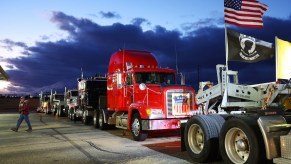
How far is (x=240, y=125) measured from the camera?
6.30 m

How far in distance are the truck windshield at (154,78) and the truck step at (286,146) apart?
7.75 metres

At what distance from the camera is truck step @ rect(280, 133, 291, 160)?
5.68m

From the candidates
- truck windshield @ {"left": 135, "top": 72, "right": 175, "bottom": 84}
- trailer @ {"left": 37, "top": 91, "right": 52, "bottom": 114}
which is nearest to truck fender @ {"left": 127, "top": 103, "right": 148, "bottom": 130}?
truck windshield @ {"left": 135, "top": 72, "right": 175, "bottom": 84}

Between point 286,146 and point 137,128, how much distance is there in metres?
6.77

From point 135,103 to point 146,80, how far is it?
1.22 meters

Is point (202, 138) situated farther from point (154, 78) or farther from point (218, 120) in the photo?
point (154, 78)

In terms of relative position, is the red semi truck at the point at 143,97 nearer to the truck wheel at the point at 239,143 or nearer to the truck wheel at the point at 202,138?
the truck wheel at the point at 202,138

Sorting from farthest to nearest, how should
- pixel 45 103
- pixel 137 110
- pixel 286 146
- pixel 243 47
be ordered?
pixel 45 103 → pixel 137 110 → pixel 243 47 → pixel 286 146

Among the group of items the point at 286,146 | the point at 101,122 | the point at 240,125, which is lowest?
the point at 101,122

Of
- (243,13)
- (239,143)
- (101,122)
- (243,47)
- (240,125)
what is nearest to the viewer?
Result: (240,125)

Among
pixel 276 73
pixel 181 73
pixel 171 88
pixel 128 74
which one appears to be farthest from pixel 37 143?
pixel 276 73

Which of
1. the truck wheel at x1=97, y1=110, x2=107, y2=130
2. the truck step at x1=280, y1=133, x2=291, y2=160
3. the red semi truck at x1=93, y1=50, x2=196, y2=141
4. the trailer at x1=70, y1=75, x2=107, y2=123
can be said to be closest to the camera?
the truck step at x1=280, y1=133, x2=291, y2=160

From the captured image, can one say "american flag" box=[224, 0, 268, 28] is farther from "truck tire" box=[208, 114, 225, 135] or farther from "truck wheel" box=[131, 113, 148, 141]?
"truck wheel" box=[131, 113, 148, 141]

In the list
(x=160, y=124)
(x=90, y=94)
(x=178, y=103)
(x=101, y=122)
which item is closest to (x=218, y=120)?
(x=160, y=124)
